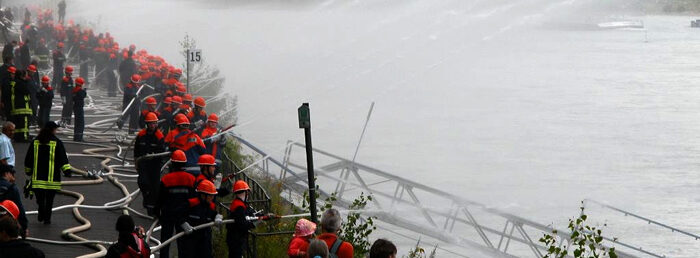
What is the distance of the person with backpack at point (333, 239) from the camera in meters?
8.34

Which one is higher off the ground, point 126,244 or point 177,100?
point 177,100

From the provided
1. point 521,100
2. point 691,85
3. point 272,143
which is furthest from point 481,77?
point 272,143

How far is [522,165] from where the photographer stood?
60594 mm

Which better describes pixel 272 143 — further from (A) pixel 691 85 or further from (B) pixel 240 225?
(A) pixel 691 85

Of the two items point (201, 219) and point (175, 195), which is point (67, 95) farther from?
point (201, 219)

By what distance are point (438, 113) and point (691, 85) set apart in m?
23.8

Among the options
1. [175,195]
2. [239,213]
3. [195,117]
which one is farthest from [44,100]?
[239,213]

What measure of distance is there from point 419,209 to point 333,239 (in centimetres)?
1930

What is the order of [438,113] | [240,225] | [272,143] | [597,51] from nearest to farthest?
[240,225], [272,143], [438,113], [597,51]

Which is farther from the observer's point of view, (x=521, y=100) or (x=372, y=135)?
(x=521, y=100)

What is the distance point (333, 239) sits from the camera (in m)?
8.48

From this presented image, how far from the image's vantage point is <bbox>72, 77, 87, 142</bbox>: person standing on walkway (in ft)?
76.5

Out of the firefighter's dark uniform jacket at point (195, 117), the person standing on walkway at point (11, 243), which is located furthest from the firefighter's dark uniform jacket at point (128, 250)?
the firefighter's dark uniform jacket at point (195, 117)

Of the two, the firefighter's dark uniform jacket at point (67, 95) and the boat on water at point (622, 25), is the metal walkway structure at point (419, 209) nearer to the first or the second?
the firefighter's dark uniform jacket at point (67, 95)
